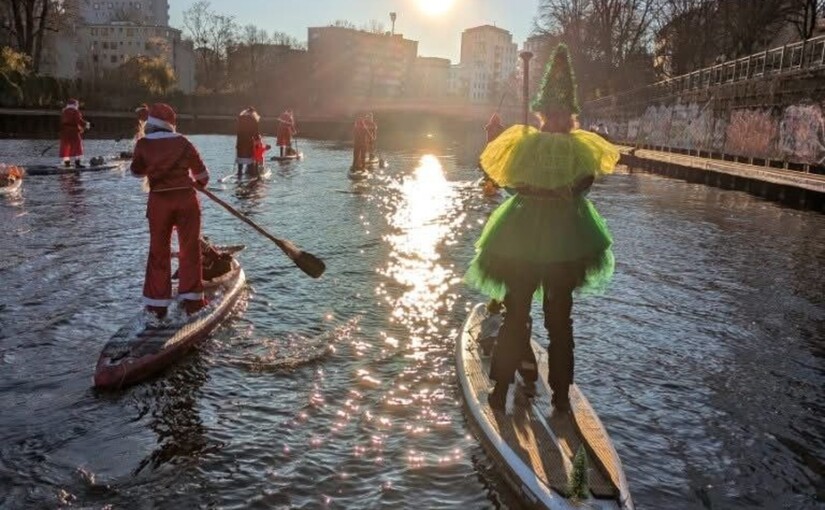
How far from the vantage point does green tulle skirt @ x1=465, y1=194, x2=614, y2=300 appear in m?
4.28

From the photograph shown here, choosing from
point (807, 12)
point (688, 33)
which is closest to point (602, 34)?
point (688, 33)

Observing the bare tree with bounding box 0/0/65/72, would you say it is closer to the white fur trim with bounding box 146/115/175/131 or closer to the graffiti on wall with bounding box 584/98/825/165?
the graffiti on wall with bounding box 584/98/825/165

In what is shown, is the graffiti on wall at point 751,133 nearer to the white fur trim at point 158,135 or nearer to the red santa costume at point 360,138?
the red santa costume at point 360,138

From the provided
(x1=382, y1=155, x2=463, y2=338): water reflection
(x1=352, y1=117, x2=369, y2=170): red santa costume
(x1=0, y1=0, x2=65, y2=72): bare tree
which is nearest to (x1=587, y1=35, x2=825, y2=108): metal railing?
(x1=382, y1=155, x2=463, y2=338): water reflection

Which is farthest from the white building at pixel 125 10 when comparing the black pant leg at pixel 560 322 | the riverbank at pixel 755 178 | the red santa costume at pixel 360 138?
the black pant leg at pixel 560 322

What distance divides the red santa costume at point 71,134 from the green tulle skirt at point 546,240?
1935 centimetres

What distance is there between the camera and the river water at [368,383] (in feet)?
13.8

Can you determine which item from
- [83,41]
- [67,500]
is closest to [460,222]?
[67,500]

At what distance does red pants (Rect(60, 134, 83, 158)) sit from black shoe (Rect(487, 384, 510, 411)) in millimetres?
19873

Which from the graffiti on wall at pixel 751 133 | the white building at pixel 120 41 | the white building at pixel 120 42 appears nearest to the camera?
the graffiti on wall at pixel 751 133

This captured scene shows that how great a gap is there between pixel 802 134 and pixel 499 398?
19.6 m

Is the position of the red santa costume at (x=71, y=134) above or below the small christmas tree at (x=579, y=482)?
above

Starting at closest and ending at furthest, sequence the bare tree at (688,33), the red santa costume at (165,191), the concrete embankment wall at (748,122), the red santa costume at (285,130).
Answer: the red santa costume at (165,191) → the concrete embankment wall at (748,122) → the red santa costume at (285,130) → the bare tree at (688,33)

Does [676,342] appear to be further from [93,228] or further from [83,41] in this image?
[83,41]
